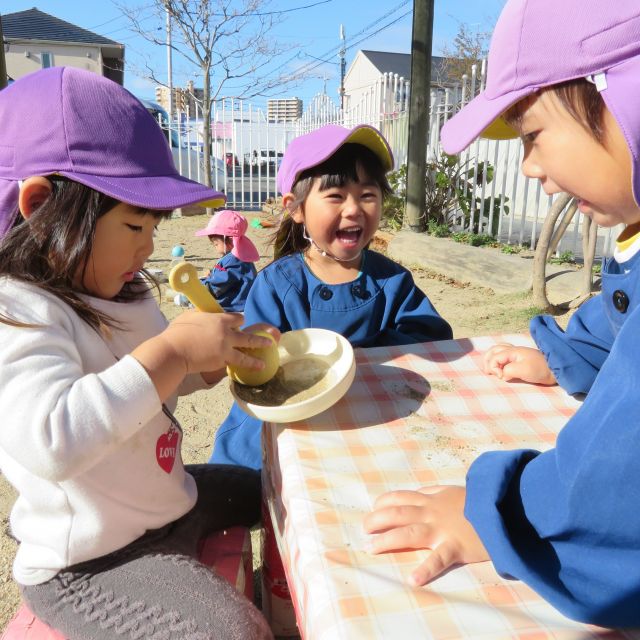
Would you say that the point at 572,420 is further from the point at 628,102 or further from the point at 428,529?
the point at 628,102

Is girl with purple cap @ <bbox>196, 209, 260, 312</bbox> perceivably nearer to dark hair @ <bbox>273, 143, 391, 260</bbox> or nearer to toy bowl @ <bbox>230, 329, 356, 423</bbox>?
dark hair @ <bbox>273, 143, 391, 260</bbox>

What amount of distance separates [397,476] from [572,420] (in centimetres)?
34

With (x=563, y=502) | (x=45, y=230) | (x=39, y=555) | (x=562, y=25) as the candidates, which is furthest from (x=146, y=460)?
(x=562, y=25)

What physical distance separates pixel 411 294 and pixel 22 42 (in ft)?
97.0

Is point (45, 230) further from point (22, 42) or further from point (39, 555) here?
point (22, 42)

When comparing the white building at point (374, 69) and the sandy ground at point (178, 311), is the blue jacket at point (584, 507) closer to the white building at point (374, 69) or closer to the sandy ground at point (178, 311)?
the sandy ground at point (178, 311)

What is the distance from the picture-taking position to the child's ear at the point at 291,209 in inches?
81.4

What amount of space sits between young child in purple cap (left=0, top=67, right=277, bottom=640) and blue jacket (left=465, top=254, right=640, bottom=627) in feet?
1.78

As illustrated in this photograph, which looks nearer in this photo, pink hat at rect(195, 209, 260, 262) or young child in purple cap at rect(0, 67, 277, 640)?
young child in purple cap at rect(0, 67, 277, 640)

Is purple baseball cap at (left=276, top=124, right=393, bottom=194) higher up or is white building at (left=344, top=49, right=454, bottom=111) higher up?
white building at (left=344, top=49, right=454, bottom=111)

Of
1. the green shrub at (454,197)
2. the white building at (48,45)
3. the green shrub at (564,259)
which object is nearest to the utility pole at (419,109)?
the green shrub at (454,197)

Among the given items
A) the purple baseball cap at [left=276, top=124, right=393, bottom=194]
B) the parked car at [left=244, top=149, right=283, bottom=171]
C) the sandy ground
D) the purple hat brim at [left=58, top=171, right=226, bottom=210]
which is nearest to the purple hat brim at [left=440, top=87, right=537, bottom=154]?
the purple hat brim at [left=58, top=171, right=226, bottom=210]

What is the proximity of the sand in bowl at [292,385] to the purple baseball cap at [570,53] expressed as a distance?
57cm

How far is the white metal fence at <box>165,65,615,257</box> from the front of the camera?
22.7ft
